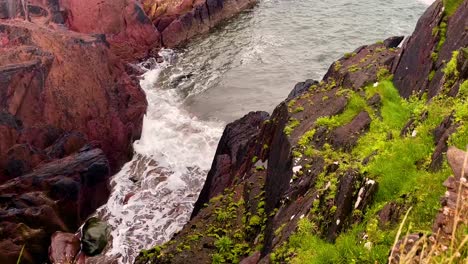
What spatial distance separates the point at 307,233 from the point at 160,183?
15232mm

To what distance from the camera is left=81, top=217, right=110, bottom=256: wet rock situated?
751 inches

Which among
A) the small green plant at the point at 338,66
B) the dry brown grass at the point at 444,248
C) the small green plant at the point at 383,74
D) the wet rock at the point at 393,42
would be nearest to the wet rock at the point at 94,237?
the small green plant at the point at 338,66

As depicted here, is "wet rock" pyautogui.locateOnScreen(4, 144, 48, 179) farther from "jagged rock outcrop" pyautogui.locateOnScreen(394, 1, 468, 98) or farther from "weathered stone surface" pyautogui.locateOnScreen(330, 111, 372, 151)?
"jagged rock outcrop" pyautogui.locateOnScreen(394, 1, 468, 98)

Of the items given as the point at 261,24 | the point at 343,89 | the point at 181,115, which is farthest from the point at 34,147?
the point at 261,24

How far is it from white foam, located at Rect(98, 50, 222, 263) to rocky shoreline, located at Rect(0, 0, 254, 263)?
3.37 ft

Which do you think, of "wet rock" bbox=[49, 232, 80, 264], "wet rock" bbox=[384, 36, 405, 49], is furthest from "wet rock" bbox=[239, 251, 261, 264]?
"wet rock" bbox=[384, 36, 405, 49]

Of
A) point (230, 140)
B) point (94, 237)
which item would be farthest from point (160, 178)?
point (94, 237)

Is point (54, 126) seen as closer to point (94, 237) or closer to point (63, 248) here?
point (94, 237)

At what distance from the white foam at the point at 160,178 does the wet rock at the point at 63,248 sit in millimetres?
1595

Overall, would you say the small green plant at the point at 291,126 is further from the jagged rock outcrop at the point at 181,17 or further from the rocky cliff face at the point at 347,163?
the jagged rock outcrop at the point at 181,17

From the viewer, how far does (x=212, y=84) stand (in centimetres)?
3347

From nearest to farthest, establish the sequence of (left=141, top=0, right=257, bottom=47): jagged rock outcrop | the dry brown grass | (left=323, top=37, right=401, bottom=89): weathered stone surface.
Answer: the dry brown grass, (left=323, top=37, right=401, bottom=89): weathered stone surface, (left=141, top=0, right=257, bottom=47): jagged rock outcrop

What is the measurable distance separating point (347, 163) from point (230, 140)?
35.0 feet

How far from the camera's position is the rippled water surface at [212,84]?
72.1 feet
